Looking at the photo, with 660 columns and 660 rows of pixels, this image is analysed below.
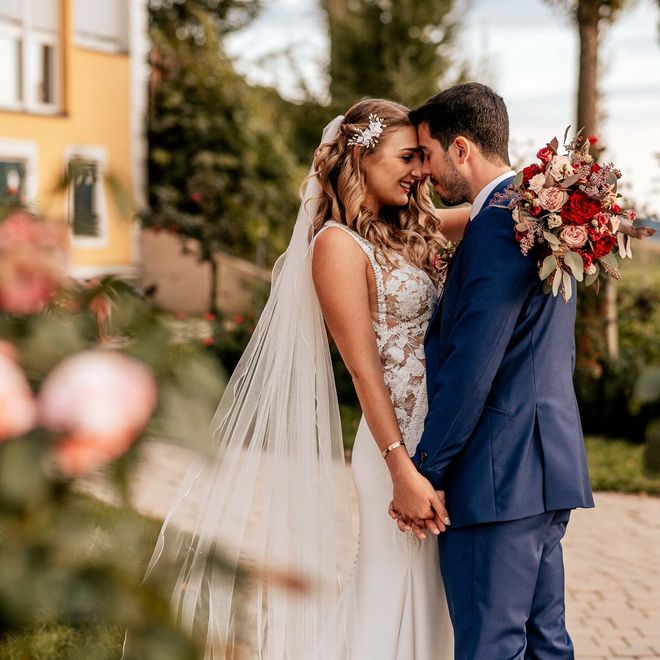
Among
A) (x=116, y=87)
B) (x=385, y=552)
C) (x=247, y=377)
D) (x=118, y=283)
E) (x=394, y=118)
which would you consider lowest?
(x=385, y=552)

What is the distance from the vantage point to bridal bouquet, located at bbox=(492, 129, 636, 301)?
8.11 feet

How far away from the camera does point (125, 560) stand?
25.0 inches

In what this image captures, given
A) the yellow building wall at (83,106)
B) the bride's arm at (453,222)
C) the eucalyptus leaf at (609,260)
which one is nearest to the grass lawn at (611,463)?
the bride's arm at (453,222)

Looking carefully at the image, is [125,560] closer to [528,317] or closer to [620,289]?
[528,317]

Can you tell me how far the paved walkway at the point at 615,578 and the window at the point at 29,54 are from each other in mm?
10931

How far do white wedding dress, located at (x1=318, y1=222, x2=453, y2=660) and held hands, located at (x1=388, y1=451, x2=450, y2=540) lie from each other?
30cm

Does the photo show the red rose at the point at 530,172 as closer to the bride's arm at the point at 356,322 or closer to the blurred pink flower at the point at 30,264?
the bride's arm at the point at 356,322

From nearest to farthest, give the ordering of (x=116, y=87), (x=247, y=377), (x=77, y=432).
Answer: (x=77, y=432) < (x=247, y=377) < (x=116, y=87)

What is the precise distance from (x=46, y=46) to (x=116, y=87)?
53.2 inches

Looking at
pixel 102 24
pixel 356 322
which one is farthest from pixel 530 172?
pixel 102 24

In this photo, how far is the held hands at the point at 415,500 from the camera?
9.00ft

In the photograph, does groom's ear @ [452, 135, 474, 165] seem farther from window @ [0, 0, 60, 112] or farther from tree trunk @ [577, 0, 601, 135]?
window @ [0, 0, 60, 112]

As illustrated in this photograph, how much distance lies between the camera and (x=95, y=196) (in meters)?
0.64

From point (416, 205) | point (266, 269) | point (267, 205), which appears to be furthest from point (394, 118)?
point (267, 205)
